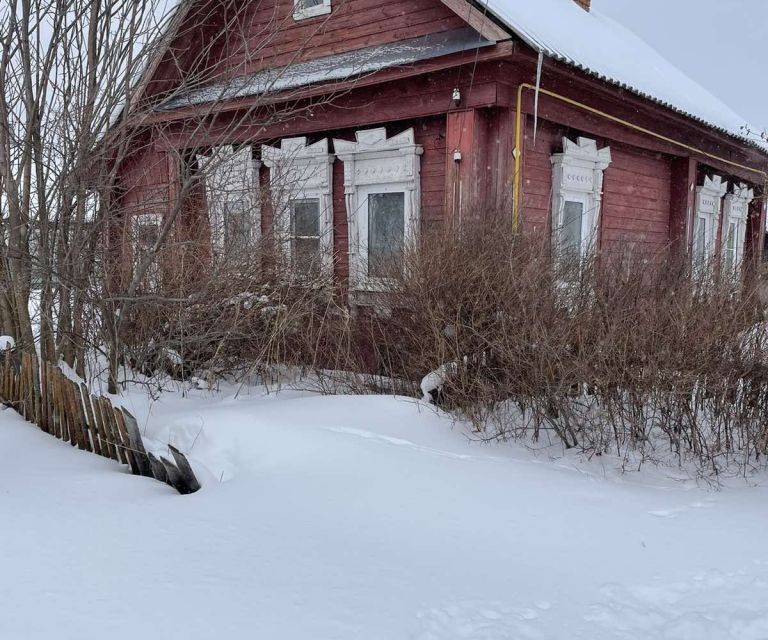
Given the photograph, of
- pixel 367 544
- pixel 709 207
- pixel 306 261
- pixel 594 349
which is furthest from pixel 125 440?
pixel 709 207

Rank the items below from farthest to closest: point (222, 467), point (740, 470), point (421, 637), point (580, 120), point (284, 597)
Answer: point (580, 120), point (740, 470), point (222, 467), point (284, 597), point (421, 637)

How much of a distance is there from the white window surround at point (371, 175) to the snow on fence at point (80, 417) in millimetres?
3076

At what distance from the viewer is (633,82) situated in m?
8.04

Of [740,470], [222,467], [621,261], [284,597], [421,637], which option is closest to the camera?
[421,637]

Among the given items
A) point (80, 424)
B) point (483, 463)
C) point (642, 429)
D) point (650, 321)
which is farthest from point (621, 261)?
point (80, 424)

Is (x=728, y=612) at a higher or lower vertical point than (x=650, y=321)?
lower

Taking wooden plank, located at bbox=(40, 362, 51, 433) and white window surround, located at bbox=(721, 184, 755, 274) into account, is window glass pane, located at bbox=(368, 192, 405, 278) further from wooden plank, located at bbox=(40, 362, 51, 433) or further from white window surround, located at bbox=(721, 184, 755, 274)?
white window surround, located at bbox=(721, 184, 755, 274)

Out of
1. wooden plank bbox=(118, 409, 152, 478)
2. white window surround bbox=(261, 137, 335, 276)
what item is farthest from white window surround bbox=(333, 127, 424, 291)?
wooden plank bbox=(118, 409, 152, 478)

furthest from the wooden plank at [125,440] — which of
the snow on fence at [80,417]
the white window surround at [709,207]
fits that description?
the white window surround at [709,207]

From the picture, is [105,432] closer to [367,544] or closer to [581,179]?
[367,544]

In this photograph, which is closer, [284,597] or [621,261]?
[284,597]

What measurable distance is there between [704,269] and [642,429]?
1.92 metres

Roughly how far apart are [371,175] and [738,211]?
827cm

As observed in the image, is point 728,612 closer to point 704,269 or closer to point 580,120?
point 704,269
